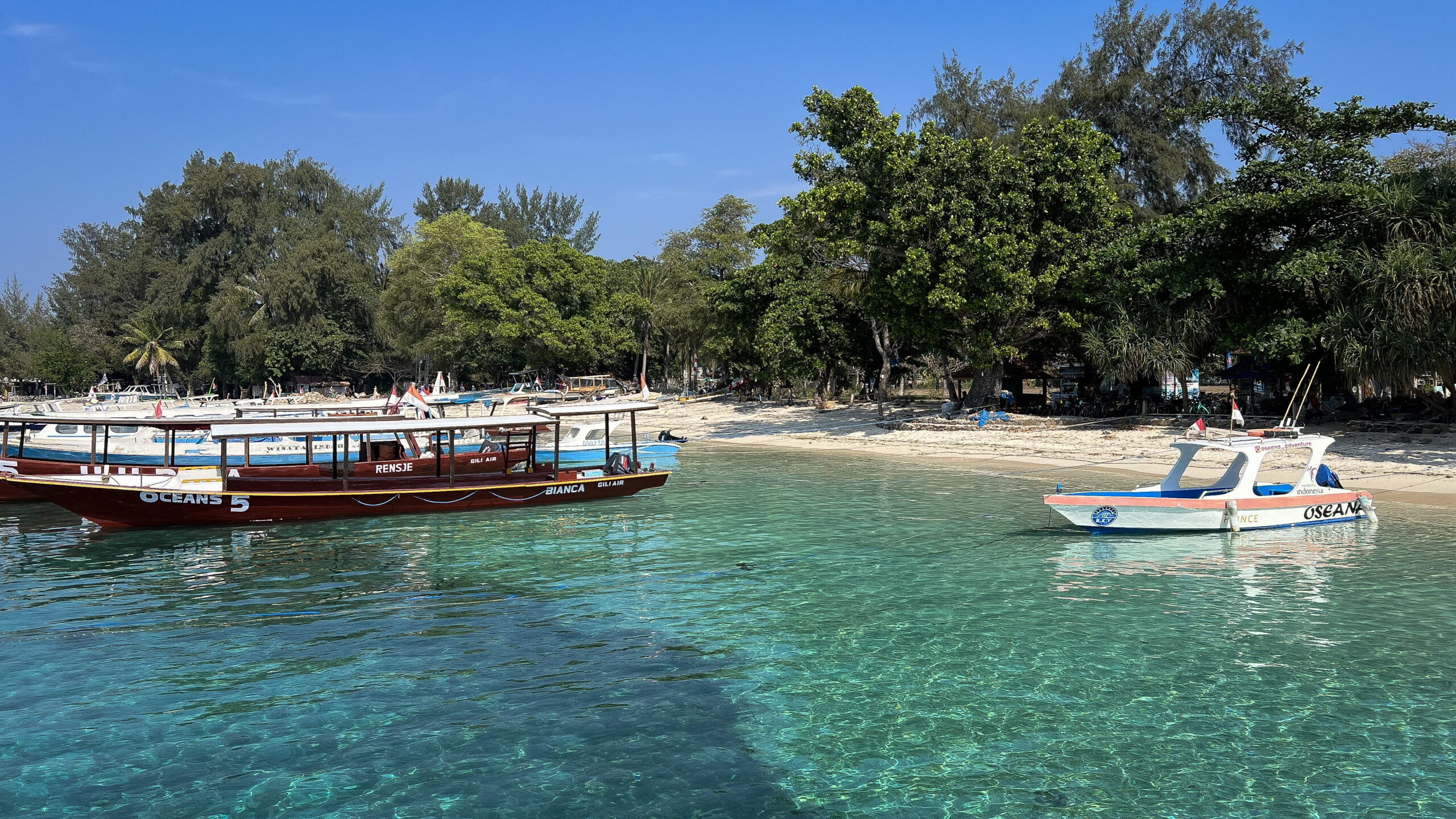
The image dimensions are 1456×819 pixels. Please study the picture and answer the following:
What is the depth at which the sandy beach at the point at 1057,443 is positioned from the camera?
25.0 metres

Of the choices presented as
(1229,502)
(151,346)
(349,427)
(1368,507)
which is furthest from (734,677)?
(151,346)

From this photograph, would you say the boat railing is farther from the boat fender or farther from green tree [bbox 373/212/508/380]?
green tree [bbox 373/212/508/380]

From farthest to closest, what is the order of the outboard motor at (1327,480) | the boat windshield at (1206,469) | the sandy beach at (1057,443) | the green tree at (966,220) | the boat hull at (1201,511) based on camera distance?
the green tree at (966,220) < the sandy beach at (1057,443) < the boat windshield at (1206,469) < the outboard motor at (1327,480) < the boat hull at (1201,511)

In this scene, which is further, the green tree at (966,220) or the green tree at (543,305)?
the green tree at (543,305)

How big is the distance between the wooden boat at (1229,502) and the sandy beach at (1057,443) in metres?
4.84

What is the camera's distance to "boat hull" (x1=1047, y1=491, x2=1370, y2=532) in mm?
17906

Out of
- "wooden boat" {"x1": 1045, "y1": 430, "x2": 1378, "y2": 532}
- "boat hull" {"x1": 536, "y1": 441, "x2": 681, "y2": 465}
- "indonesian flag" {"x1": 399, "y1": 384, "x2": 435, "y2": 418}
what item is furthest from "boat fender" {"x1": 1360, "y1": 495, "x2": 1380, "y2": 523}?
"indonesian flag" {"x1": 399, "y1": 384, "x2": 435, "y2": 418}

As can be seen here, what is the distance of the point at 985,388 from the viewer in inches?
1587

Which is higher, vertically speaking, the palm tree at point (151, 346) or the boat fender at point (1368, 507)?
the palm tree at point (151, 346)

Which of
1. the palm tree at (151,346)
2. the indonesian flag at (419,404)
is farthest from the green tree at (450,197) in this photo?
the indonesian flag at (419,404)

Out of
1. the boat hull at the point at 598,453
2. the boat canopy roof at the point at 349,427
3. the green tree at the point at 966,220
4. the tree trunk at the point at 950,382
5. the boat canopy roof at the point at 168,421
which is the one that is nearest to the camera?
the boat canopy roof at the point at 349,427

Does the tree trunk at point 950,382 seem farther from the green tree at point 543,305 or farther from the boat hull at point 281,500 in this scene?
the green tree at point 543,305

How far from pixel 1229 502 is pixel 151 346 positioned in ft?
319

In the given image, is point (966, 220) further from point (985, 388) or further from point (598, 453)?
point (598, 453)
